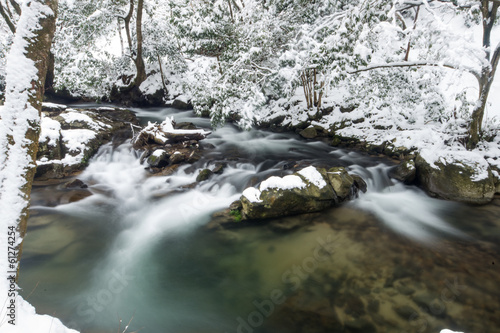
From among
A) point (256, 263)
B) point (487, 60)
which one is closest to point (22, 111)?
point (256, 263)

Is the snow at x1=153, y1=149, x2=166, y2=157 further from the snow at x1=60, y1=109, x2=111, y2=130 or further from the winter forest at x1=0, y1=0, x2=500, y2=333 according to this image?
the snow at x1=60, y1=109, x2=111, y2=130

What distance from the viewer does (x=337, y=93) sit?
12.7m

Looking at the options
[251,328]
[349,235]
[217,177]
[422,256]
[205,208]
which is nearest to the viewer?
[251,328]

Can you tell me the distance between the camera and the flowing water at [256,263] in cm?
346

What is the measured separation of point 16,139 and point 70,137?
780 cm

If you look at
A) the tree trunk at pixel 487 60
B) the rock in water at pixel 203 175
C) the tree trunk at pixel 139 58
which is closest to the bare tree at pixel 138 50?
the tree trunk at pixel 139 58

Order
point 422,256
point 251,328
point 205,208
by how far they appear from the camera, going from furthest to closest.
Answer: point 205,208 < point 422,256 < point 251,328

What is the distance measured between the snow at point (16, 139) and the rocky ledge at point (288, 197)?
386cm

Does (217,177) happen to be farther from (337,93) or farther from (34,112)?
(337,93)

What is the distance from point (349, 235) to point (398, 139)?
5.60 meters

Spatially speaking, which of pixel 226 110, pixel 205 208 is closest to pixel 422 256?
pixel 205 208

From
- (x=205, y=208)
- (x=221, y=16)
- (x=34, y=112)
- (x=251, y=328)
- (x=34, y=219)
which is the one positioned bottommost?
(x=251, y=328)

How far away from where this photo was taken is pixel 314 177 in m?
5.86

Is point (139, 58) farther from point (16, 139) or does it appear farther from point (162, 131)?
point (16, 139)
